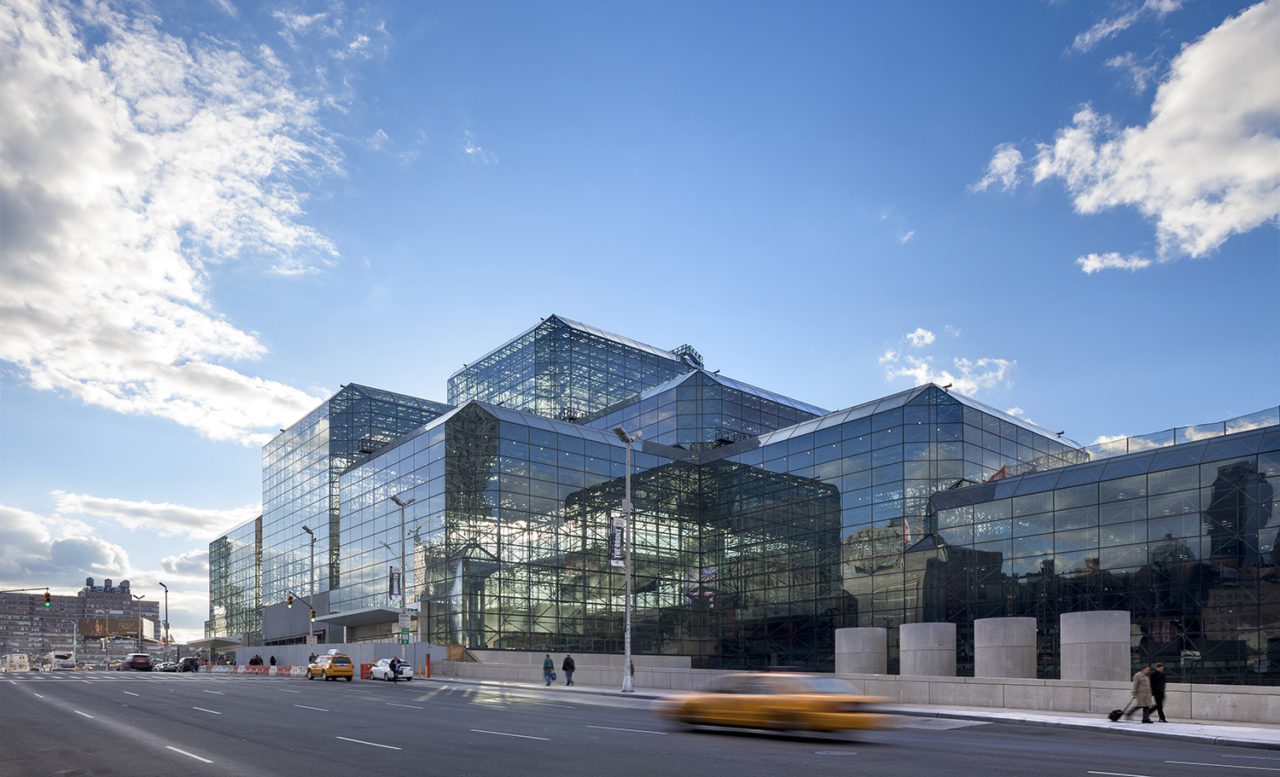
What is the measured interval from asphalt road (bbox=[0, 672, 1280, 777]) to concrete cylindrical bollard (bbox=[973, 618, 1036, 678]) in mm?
12603

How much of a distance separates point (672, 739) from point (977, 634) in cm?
2418

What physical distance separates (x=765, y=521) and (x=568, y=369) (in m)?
29.3

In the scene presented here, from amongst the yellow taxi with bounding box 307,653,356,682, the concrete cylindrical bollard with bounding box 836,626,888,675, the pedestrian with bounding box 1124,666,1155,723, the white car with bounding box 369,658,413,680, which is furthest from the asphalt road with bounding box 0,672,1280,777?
the yellow taxi with bounding box 307,653,356,682

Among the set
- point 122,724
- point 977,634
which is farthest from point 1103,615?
point 122,724

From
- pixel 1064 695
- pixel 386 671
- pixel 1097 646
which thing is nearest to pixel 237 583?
pixel 386 671

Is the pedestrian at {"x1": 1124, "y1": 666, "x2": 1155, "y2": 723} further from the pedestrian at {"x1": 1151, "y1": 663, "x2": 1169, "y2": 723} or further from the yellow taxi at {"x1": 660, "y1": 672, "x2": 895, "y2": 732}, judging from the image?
the yellow taxi at {"x1": 660, "y1": 672, "x2": 895, "y2": 732}

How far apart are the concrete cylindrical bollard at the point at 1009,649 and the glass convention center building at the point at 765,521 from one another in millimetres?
11770

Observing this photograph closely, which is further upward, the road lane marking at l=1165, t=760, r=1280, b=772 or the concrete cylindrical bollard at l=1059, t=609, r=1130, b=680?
the road lane marking at l=1165, t=760, r=1280, b=772

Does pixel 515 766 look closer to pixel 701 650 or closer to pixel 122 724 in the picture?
pixel 122 724

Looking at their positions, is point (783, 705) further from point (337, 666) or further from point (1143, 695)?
point (337, 666)

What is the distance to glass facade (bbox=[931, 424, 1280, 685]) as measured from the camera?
41.9 m

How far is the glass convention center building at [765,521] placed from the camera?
4475cm

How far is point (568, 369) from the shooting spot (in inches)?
3612

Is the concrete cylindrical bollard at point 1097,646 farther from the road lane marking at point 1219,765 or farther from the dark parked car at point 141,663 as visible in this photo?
A: the dark parked car at point 141,663
